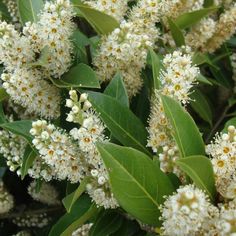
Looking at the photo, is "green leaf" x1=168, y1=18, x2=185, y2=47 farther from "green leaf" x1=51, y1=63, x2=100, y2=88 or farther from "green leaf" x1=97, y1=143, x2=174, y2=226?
"green leaf" x1=97, y1=143, x2=174, y2=226

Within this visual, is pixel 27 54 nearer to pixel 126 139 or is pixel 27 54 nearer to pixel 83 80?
pixel 83 80

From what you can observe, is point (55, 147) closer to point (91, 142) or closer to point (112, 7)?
point (91, 142)

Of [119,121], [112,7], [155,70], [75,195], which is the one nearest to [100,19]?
[112,7]

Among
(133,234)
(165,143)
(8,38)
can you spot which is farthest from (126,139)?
(8,38)

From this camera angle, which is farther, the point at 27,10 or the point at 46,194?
the point at 46,194

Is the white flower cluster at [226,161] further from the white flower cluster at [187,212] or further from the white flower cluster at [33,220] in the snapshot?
the white flower cluster at [33,220]

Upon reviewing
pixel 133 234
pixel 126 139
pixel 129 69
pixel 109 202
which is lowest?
pixel 133 234
